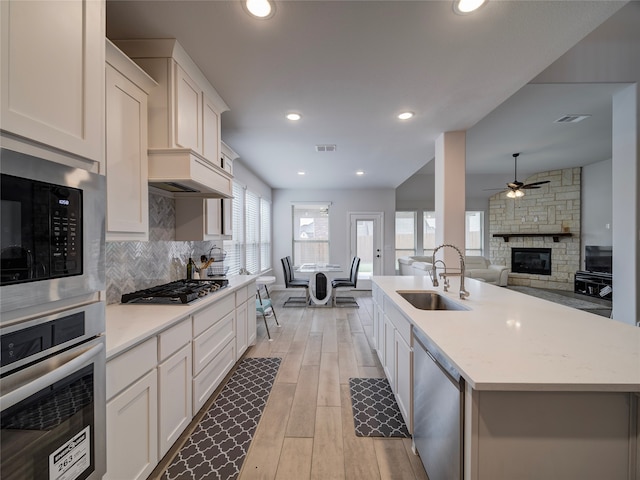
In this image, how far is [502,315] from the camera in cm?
166

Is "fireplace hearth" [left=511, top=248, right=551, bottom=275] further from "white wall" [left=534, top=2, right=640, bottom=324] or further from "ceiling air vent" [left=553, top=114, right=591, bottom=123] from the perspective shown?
"white wall" [left=534, top=2, right=640, bottom=324]

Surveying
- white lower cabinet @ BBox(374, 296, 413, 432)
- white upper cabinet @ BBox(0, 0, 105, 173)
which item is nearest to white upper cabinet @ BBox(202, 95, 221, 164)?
white upper cabinet @ BBox(0, 0, 105, 173)

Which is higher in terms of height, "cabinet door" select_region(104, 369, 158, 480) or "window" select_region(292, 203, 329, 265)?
"window" select_region(292, 203, 329, 265)

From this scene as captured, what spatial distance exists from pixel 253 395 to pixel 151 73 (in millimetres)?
2567

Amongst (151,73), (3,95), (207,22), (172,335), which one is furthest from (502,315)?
(151,73)

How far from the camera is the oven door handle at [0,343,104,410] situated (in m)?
0.71

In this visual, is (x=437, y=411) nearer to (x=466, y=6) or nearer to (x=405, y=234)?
(x=466, y=6)

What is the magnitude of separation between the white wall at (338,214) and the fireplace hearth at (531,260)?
3677mm

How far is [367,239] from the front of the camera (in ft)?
24.0

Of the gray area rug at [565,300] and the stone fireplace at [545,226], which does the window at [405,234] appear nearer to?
the stone fireplace at [545,226]

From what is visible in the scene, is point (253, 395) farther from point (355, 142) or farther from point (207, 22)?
point (355, 142)

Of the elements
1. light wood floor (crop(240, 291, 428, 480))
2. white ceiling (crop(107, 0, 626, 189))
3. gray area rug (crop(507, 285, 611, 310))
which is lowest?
light wood floor (crop(240, 291, 428, 480))

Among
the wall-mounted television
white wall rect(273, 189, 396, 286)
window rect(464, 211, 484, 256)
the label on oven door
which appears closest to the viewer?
the label on oven door

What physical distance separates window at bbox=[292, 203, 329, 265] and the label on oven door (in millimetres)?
6324
